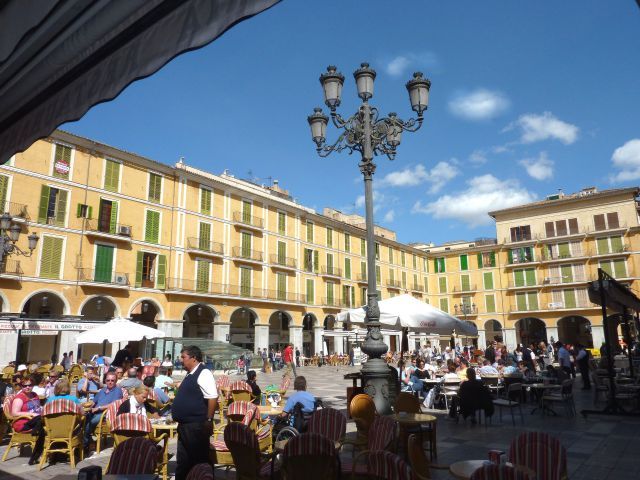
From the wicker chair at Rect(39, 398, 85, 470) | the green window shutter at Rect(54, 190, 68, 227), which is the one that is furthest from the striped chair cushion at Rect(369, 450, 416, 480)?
the green window shutter at Rect(54, 190, 68, 227)

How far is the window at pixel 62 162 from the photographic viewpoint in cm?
2320

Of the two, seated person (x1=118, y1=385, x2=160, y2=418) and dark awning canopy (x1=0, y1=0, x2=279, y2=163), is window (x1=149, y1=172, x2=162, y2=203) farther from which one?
dark awning canopy (x1=0, y1=0, x2=279, y2=163)

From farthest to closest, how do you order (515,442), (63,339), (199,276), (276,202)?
(276,202) → (199,276) → (63,339) → (515,442)

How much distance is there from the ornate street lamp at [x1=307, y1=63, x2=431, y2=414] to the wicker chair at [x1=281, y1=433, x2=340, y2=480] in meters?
3.79

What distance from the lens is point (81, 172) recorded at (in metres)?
24.2

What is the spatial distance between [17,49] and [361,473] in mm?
4110

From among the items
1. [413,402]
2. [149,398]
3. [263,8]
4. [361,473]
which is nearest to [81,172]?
[149,398]

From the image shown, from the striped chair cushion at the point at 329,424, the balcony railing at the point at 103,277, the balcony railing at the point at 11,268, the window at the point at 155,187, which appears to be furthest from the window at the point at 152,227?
the striped chair cushion at the point at 329,424

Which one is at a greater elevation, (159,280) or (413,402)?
(159,280)

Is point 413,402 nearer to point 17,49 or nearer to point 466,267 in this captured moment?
point 17,49

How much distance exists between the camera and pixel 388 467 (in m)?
3.26

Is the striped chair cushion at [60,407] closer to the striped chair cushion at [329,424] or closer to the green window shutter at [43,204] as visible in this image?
the striped chair cushion at [329,424]

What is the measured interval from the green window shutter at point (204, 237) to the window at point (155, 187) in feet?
10.4

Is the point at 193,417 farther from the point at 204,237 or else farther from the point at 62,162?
the point at 204,237
